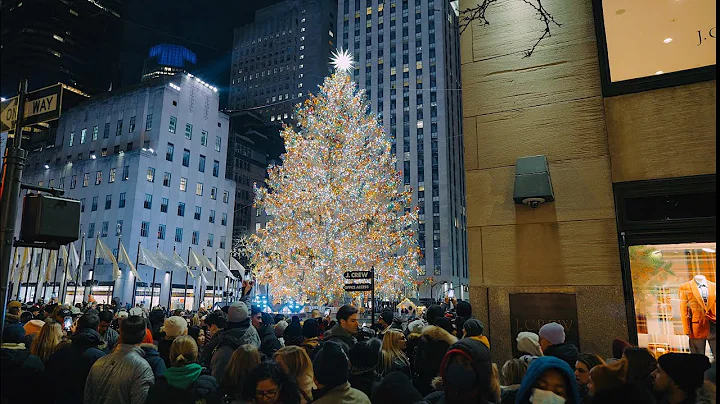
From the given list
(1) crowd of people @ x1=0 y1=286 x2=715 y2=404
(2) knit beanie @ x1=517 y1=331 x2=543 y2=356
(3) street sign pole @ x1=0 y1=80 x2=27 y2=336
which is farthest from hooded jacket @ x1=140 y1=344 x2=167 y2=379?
(2) knit beanie @ x1=517 y1=331 x2=543 y2=356

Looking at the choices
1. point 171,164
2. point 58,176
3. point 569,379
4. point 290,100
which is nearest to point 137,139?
point 171,164

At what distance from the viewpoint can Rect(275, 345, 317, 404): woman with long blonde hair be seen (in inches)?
Result: 182

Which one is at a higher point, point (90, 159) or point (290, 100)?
point (290, 100)

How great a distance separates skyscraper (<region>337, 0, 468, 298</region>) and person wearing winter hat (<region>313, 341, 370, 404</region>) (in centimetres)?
8722

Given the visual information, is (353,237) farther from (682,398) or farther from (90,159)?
(90,159)

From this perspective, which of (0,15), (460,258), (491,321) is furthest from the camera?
(460,258)

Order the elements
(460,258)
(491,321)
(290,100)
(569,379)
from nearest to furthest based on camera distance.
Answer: (569,379) < (491,321) < (460,258) < (290,100)

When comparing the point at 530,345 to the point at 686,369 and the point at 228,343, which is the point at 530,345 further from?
the point at 228,343

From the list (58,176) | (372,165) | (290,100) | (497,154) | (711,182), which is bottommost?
(711,182)

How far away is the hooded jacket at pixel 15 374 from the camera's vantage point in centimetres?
488

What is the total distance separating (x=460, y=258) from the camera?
102 m

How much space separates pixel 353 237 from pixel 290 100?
114 metres

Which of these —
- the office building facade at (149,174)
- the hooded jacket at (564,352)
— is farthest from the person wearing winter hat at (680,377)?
the office building facade at (149,174)

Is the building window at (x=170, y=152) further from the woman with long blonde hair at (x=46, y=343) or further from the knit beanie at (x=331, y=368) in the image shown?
the knit beanie at (x=331, y=368)
